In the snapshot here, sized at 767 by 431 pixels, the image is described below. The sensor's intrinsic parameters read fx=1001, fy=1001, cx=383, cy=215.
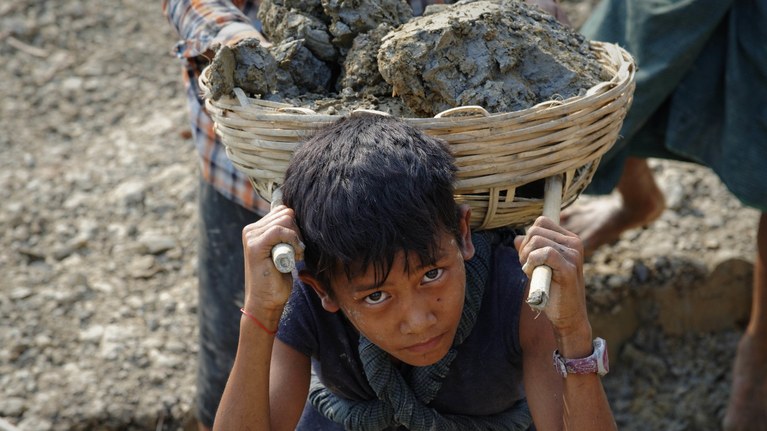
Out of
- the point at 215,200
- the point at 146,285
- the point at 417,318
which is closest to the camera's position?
the point at 417,318

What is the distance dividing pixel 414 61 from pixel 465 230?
0.93 ft

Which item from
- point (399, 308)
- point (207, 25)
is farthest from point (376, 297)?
point (207, 25)

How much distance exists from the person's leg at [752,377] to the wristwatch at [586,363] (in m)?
1.42

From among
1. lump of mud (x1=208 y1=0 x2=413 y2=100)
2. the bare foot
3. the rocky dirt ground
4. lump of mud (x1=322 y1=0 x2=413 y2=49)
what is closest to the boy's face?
lump of mud (x1=208 y1=0 x2=413 y2=100)

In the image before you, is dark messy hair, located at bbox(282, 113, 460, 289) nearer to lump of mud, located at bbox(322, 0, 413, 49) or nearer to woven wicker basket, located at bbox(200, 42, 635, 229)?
woven wicker basket, located at bbox(200, 42, 635, 229)

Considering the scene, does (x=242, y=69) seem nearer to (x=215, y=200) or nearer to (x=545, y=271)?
(x=545, y=271)

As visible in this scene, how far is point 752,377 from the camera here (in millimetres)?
2912

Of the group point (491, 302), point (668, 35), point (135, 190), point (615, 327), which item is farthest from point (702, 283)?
A: point (135, 190)

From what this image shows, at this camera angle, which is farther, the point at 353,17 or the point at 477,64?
the point at 353,17

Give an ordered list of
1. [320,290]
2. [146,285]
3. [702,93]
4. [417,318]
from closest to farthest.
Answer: [417,318]
[320,290]
[702,93]
[146,285]

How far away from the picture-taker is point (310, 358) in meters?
1.86

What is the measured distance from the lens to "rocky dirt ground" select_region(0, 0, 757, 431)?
9.61 ft

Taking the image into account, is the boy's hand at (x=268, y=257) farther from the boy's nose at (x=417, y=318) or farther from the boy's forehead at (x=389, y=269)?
the boy's nose at (x=417, y=318)

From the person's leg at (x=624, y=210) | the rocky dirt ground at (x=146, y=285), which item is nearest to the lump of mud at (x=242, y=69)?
the rocky dirt ground at (x=146, y=285)
